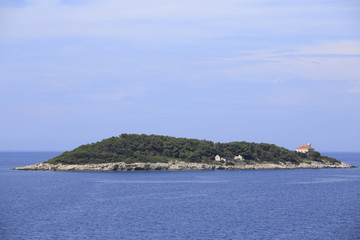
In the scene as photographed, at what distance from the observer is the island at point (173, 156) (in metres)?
124

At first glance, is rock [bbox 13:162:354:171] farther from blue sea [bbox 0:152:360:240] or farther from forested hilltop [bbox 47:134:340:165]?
blue sea [bbox 0:152:360:240]

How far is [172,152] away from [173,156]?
1946mm

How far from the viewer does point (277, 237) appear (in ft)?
146

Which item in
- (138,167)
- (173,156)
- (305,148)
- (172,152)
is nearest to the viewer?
(138,167)

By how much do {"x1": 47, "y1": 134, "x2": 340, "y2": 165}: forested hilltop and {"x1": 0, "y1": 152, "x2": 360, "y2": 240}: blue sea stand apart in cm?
3191

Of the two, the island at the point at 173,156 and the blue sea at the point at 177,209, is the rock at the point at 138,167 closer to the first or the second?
the island at the point at 173,156

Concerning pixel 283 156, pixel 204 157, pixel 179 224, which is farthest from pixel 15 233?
pixel 283 156

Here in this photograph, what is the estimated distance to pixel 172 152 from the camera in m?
136

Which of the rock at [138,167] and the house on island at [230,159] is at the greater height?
the house on island at [230,159]

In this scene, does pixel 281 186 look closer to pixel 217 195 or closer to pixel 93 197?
pixel 217 195

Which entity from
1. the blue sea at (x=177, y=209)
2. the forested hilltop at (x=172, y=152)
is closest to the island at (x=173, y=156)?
the forested hilltop at (x=172, y=152)

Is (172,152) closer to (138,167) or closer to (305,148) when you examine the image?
(138,167)

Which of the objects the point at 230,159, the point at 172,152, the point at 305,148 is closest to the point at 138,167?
the point at 172,152

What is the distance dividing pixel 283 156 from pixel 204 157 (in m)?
27.5
